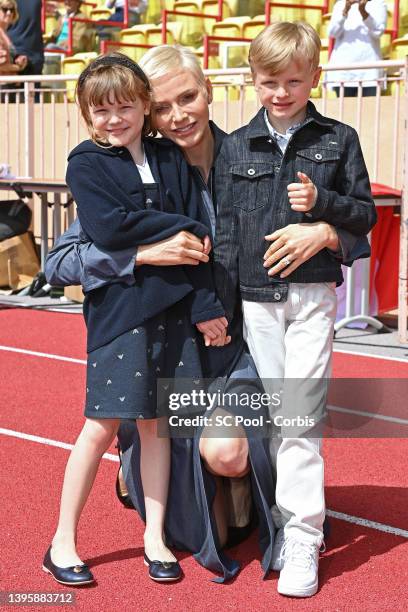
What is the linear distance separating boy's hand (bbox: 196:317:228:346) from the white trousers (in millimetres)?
123

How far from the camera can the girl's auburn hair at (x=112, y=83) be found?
3.16 metres

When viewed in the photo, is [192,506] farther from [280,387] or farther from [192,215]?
[192,215]

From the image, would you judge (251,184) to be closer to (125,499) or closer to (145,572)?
(145,572)

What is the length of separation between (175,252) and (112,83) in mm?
571

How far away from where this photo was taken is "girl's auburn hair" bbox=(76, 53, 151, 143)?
3164mm

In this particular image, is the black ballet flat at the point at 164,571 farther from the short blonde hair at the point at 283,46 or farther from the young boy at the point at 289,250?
the short blonde hair at the point at 283,46

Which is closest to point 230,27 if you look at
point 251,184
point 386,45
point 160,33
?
point 160,33

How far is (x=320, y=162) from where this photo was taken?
327cm

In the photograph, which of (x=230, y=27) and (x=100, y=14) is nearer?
(x=230, y=27)

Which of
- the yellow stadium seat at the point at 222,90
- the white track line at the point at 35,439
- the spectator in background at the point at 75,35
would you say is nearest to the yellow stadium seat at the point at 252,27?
the yellow stadium seat at the point at 222,90

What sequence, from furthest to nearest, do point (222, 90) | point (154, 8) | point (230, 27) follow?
1. point (154, 8)
2. point (230, 27)
3. point (222, 90)

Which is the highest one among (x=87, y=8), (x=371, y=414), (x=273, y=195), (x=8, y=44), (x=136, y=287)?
(x=87, y=8)

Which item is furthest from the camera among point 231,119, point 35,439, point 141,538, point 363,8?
point 363,8

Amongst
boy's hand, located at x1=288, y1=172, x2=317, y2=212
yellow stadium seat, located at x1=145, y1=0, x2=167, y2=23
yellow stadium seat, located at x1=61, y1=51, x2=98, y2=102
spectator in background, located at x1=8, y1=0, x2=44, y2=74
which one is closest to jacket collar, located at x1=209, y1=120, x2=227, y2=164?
boy's hand, located at x1=288, y1=172, x2=317, y2=212
